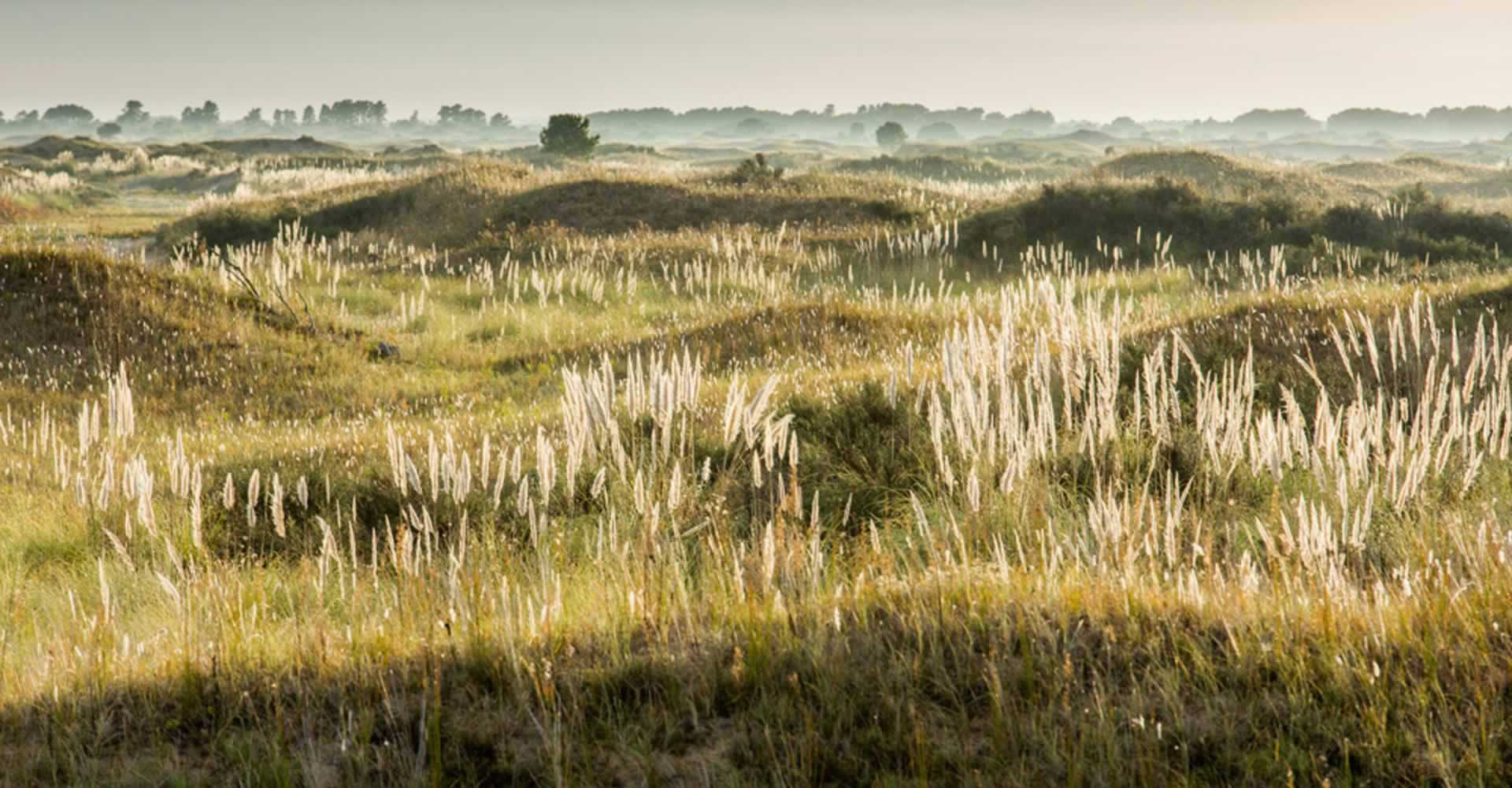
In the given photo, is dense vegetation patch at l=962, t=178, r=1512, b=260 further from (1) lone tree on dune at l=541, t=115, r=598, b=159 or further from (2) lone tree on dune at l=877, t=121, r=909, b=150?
(2) lone tree on dune at l=877, t=121, r=909, b=150

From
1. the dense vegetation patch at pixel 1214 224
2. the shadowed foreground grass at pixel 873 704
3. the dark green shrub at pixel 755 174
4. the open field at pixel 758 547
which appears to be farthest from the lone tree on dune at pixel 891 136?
the shadowed foreground grass at pixel 873 704

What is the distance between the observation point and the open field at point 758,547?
354 cm

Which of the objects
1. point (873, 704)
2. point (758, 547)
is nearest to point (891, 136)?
point (758, 547)

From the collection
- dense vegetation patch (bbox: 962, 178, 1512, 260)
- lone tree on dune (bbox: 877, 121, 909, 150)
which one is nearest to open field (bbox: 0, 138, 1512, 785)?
dense vegetation patch (bbox: 962, 178, 1512, 260)

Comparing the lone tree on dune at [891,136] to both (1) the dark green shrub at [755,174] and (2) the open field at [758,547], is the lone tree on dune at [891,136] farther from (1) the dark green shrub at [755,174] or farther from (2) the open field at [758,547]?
(2) the open field at [758,547]

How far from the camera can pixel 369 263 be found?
2156 cm

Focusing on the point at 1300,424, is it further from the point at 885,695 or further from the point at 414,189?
the point at 414,189

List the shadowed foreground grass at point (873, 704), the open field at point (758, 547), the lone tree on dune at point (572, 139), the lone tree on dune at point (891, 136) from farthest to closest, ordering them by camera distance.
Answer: the lone tree on dune at point (891, 136) → the lone tree on dune at point (572, 139) → the open field at point (758, 547) → the shadowed foreground grass at point (873, 704)

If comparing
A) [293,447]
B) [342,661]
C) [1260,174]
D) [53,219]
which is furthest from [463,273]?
[1260,174]

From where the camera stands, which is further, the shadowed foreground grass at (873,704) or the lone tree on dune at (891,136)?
the lone tree on dune at (891,136)

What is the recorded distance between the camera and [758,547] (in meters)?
5.06

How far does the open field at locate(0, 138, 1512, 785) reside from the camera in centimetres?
354

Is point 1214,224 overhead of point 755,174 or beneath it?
beneath

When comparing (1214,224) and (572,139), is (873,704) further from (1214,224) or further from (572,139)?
(572,139)
